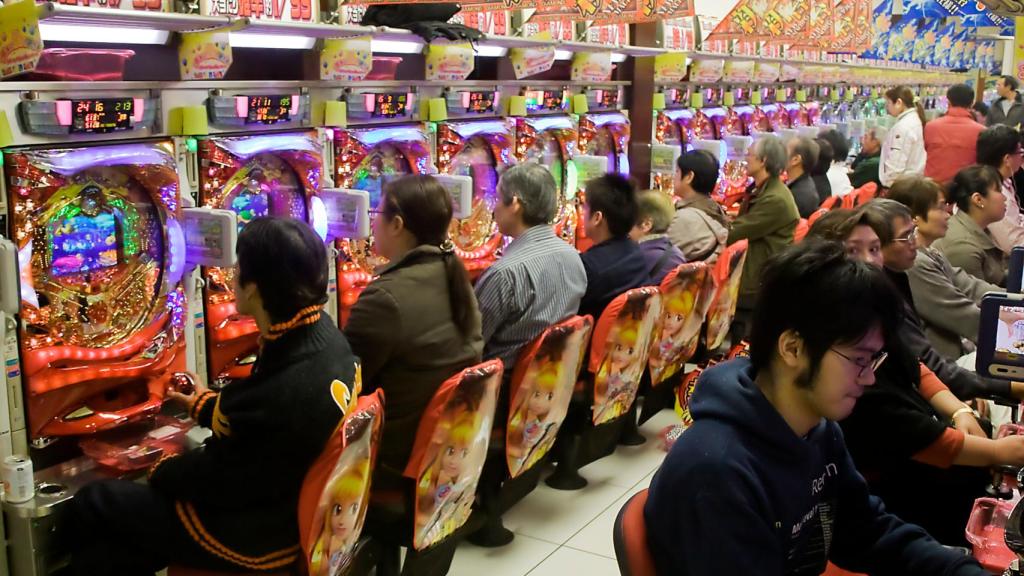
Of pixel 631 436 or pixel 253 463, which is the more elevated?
pixel 253 463

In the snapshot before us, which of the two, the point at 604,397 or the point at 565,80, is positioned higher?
the point at 565,80

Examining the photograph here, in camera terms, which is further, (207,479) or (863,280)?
(207,479)

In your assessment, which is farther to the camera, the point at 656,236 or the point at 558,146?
the point at 558,146

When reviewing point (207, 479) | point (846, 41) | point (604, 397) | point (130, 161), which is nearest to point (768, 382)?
point (207, 479)

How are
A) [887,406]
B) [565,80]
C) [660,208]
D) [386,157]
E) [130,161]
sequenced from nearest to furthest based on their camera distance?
[887,406], [130,161], [386,157], [660,208], [565,80]

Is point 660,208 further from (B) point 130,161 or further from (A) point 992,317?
(B) point 130,161

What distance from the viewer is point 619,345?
3.71 meters

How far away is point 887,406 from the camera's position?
251 cm

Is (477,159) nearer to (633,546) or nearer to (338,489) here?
Result: (338,489)

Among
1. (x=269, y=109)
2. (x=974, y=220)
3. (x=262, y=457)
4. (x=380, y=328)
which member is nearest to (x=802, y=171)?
(x=974, y=220)

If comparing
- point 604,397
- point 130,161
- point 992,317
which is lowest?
point 604,397

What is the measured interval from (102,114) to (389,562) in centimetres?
151

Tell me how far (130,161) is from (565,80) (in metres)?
3.15

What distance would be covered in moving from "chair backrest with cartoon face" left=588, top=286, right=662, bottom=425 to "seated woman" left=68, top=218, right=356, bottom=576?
152 centimetres
